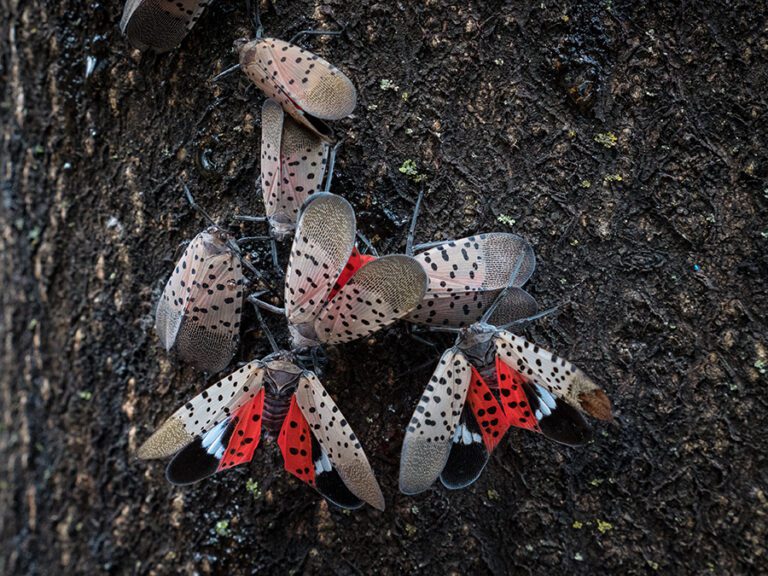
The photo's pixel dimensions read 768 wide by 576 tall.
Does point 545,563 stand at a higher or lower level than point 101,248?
lower

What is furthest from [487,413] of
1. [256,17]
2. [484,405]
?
[256,17]

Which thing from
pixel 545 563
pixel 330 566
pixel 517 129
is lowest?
pixel 330 566

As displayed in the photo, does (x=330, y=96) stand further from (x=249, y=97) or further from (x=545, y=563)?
(x=545, y=563)

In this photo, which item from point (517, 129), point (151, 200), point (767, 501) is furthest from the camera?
point (151, 200)

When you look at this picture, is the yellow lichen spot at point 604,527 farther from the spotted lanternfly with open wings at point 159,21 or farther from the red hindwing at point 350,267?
the spotted lanternfly with open wings at point 159,21

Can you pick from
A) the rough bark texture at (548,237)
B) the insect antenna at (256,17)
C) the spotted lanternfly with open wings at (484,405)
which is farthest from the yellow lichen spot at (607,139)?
the insect antenna at (256,17)

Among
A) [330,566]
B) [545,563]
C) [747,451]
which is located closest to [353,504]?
[330,566]

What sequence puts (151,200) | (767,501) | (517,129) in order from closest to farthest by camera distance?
(767,501), (517,129), (151,200)

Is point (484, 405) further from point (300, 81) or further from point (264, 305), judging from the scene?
point (300, 81)
